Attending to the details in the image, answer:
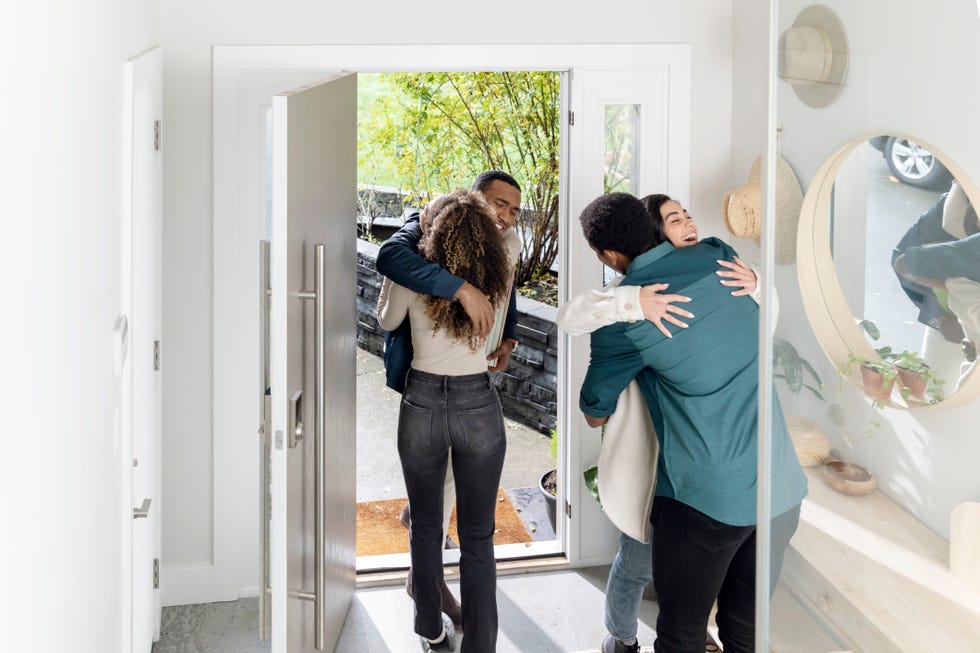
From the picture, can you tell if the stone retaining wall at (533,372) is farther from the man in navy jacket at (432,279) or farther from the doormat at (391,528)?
the man in navy jacket at (432,279)

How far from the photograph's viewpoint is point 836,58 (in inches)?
35.5

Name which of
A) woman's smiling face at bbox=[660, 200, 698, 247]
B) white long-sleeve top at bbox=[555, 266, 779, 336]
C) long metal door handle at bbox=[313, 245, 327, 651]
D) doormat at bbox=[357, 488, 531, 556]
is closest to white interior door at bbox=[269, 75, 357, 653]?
long metal door handle at bbox=[313, 245, 327, 651]

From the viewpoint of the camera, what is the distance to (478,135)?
6586mm

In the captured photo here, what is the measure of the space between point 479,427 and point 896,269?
1.93m

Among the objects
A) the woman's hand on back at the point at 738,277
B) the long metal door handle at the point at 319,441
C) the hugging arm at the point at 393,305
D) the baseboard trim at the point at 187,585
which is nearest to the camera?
the woman's hand on back at the point at 738,277

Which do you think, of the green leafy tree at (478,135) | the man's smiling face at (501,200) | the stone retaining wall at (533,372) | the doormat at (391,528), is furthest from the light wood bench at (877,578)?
the green leafy tree at (478,135)

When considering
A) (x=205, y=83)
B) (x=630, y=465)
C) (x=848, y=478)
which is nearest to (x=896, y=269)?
(x=848, y=478)

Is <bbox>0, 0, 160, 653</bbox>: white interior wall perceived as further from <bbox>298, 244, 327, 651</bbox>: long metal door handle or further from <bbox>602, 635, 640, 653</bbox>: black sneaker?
<bbox>602, 635, 640, 653</bbox>: black sneaker

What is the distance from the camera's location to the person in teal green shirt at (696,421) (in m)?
2.14

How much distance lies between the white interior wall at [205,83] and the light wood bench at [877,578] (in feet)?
9.19

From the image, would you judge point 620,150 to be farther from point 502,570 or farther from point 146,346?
point 146,346

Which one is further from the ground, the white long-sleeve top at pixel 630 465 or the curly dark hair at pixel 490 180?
the curly dark hair at pixel 490 180

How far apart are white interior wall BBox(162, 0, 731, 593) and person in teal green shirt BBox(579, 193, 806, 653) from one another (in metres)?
1.41

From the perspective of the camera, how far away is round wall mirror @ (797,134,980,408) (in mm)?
725
